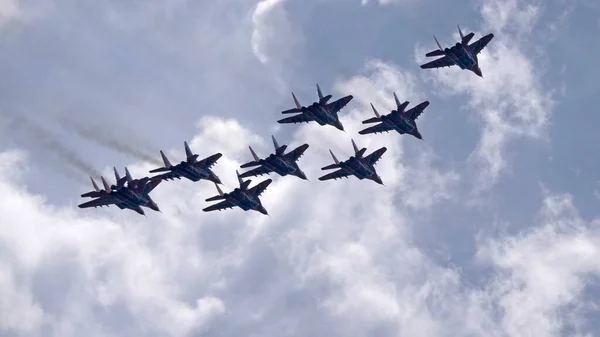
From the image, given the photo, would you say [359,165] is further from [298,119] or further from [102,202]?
[102,202]

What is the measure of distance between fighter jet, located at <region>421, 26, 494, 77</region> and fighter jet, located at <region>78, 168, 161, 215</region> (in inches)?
2370

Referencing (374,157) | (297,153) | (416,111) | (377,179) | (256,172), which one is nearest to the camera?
(297,153)

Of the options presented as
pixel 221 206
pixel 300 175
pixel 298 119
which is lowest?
pixel 300 175

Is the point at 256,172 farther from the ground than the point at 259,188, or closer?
farther from the ground

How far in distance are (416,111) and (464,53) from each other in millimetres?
14728

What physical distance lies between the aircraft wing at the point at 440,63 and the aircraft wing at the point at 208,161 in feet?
157

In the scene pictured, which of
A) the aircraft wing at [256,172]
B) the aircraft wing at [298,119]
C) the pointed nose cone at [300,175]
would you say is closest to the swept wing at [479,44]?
the aircraft wing at [298,119]

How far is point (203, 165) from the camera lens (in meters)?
170

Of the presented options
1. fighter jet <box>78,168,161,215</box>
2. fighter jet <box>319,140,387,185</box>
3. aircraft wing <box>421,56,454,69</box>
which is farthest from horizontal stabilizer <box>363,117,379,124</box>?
fighter jet <box>78,168,161,215</box>

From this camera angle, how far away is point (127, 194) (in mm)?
168750

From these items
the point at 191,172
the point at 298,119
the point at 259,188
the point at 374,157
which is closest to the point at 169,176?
the point at 191,172

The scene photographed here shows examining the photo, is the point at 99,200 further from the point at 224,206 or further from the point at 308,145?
the point at 308,145

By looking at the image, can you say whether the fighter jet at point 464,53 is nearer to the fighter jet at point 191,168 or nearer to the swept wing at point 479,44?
the swept wing at point 479,44

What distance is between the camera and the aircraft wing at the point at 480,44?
596 ft
